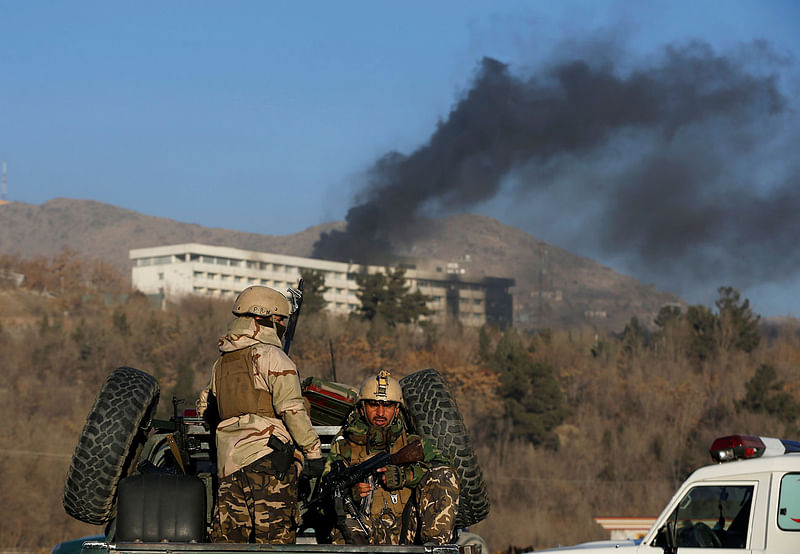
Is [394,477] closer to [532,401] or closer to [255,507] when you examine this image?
[255,507]

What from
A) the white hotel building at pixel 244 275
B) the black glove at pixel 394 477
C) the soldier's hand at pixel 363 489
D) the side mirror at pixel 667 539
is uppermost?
the white hotel building at pixel 244 275

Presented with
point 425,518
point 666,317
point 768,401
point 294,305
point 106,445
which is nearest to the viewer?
point 425,518

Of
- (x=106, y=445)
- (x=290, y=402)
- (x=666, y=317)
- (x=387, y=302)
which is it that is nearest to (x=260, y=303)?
(x=290, y=402)

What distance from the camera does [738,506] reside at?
8414mm

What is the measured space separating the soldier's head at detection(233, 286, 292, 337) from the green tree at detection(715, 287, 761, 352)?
71530 millimetres

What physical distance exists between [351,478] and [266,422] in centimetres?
70

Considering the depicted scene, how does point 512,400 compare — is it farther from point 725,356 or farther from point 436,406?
point 436,406

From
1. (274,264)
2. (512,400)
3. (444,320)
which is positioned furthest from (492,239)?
(512,400)

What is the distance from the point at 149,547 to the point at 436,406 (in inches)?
119

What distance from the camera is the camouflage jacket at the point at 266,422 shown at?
6.67 meters

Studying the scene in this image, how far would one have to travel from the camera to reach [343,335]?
6775cm

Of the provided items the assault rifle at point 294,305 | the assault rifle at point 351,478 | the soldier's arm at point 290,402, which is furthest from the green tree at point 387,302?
the soldier's arm at point 290,402

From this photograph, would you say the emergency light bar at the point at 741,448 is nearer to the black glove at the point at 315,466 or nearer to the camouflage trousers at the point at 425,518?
the camouflage trousers at the point at 425,518

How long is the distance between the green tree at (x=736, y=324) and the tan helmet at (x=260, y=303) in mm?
71553
